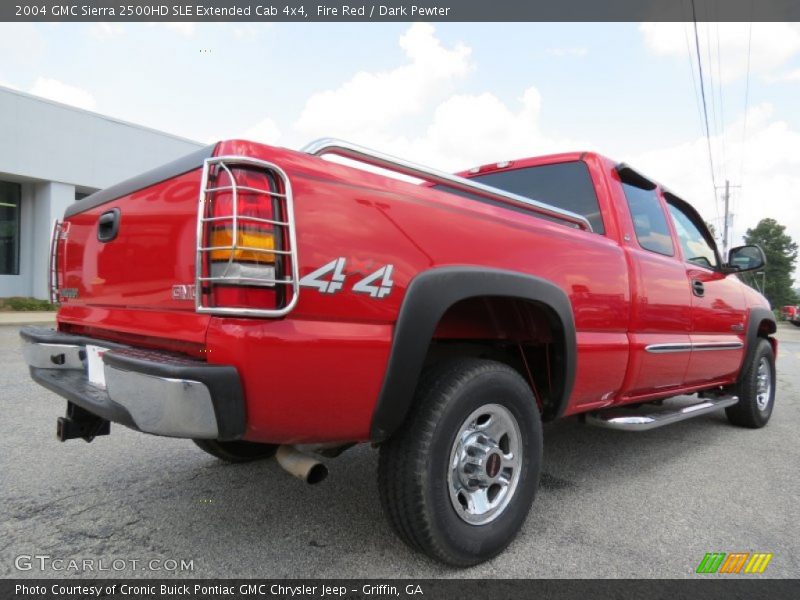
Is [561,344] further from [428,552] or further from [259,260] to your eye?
[259,260]

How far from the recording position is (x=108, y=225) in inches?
89.0

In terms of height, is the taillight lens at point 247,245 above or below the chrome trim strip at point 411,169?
below

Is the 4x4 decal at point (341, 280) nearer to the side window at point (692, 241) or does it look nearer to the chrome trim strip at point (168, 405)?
the chrome trim strip at point (168, 405)

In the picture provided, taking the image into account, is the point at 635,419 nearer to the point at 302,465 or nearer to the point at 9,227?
the point at 302,465

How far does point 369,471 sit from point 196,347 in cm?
181

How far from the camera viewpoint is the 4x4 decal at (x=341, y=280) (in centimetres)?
165

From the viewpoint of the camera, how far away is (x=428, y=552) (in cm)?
200

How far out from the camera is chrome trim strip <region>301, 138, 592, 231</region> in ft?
6.17

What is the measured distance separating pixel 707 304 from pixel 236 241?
140 inches

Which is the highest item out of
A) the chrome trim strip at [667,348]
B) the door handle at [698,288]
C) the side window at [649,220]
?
the side window at [649,220]

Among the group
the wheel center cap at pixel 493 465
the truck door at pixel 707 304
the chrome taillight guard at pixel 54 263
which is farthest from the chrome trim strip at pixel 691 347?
the chrome taillight guard at pixel 54 263

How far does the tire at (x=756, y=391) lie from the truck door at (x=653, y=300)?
1.44 metres

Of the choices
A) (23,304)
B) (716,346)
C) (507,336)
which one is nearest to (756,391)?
(716,346)

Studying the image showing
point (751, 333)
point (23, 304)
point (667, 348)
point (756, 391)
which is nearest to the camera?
point (667, 348)
